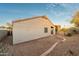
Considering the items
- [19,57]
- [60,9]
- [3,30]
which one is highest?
[60,9]

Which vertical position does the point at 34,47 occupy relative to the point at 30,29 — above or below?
below

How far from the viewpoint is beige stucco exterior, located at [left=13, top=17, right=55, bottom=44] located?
115 inches

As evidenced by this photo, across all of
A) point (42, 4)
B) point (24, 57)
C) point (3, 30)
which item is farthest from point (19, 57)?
point (42, 4)

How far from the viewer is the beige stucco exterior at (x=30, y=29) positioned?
9.62ft

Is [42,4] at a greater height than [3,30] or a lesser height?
greater

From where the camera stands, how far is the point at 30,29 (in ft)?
9.68

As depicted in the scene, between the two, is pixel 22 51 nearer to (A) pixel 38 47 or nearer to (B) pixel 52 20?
(A) pixel 38 47

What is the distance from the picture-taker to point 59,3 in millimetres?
2943

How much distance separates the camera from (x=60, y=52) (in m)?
2.93

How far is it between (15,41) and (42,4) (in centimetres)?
42

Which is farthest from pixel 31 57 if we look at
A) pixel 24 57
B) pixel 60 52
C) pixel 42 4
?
pixel 42 4

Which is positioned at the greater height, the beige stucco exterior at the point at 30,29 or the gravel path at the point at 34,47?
the beige stucco exterior at the point at 30,29

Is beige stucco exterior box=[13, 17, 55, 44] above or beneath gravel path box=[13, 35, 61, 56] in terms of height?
→ above

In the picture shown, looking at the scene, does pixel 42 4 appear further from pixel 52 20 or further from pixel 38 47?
pixel 38 47
